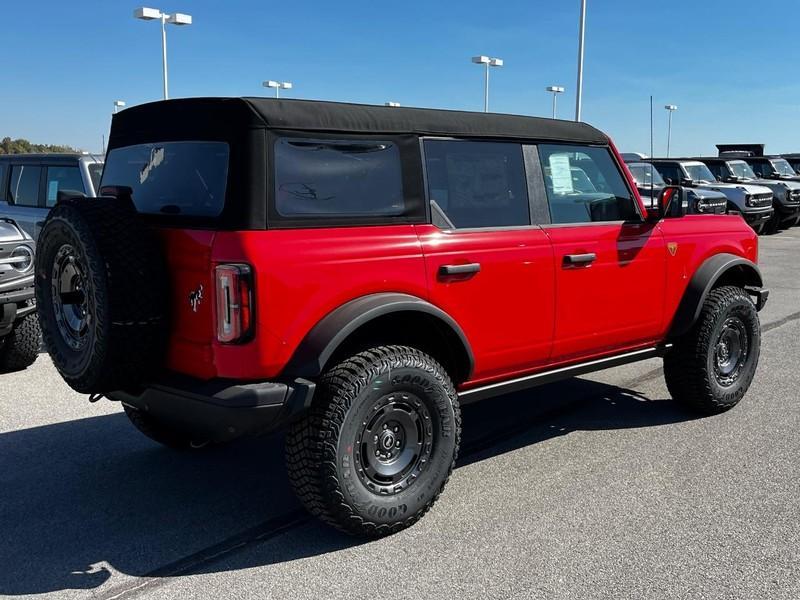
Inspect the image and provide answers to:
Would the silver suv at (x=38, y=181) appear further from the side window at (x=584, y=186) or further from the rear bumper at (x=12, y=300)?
the side window at (x=584, y=186)

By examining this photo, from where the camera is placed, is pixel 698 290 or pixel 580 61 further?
pixel 580 61

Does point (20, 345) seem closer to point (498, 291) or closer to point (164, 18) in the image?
point (498, 291)

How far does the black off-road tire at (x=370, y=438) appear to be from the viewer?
10.8 ft

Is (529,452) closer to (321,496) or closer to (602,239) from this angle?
(602,239)

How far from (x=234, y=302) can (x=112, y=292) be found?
1.64 feet

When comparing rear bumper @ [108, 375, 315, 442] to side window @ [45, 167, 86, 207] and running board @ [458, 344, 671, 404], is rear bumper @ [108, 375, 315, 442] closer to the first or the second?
running board @ [458, 344, 671, 404]

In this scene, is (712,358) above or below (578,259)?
below

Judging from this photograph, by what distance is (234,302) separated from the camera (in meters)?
3.08

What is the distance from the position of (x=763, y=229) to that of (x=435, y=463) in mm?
20228

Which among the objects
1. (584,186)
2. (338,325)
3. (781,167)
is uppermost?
(781,167)

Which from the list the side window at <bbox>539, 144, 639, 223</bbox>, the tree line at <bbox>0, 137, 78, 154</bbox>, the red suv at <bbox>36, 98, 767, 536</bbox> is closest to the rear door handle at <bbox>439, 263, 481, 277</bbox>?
the red suv at <bbox>36, 98, 767, 536</bbox>

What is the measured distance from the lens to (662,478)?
4.10 m

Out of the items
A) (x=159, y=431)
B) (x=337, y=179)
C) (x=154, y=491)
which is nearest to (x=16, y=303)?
(x=159, y=431)

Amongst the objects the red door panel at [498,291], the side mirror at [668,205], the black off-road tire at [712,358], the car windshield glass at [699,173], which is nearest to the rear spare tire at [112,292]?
the red door panel at [498,291]
